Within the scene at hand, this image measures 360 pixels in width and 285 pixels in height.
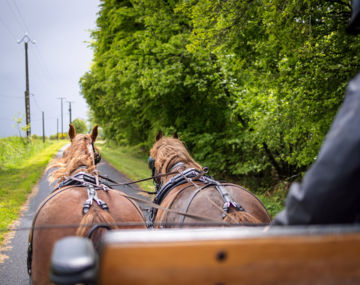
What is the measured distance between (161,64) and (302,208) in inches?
398

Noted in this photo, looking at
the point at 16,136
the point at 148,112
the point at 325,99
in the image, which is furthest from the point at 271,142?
the point at 16,136

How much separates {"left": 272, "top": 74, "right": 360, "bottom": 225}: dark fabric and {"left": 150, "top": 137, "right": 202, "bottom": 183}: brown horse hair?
2.55 meters

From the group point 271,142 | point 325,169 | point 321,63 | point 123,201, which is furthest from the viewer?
point 271,142

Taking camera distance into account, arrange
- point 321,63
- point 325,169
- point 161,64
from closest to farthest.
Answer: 1. point 325,169
2. point 321,63
3. point 161,64

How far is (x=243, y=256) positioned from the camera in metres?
0.87

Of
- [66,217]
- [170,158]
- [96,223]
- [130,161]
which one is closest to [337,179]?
[96,223]

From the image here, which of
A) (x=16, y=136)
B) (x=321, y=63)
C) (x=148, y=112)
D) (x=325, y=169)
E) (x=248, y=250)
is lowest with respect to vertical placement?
(x=16, y=136)

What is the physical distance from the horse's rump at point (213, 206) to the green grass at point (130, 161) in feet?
22.2

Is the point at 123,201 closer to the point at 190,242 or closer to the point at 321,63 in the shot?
the point at 190,242

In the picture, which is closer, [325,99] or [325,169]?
[325,169]

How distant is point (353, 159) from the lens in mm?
902

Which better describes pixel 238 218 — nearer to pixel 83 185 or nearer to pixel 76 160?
pixel 83 185

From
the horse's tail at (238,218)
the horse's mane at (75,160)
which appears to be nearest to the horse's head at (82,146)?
the horse's mane at (75,160)

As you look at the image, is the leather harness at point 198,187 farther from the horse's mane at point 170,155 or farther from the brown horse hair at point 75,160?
the brown horse hair at point 75,160
